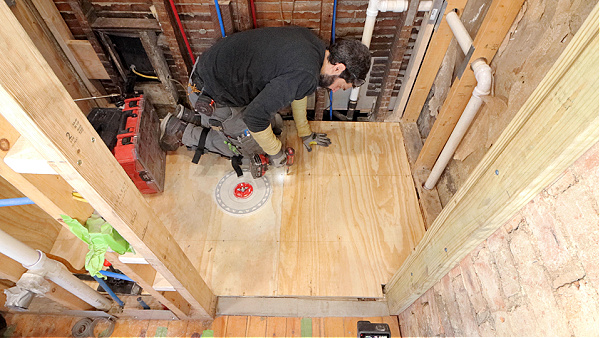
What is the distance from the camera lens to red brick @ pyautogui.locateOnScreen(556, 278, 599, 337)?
62cm

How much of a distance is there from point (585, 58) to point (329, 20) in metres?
1.58

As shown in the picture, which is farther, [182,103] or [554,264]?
[182,103]

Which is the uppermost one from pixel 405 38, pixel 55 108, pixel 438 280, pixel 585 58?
pixel 585 58

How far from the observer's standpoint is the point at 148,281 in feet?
4.36

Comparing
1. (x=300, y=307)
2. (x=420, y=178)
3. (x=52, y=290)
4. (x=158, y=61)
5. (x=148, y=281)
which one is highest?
(x=158, y=61)

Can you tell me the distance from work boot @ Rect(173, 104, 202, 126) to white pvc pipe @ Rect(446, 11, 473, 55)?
1829 mm

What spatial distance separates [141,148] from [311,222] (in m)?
1.23

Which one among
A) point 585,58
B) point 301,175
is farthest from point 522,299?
point 301,175

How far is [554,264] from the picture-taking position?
73cm

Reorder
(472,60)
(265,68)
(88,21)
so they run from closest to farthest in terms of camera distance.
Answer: (472,60) → (265,68) → (88,21)

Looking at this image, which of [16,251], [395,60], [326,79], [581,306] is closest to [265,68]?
[326,79]

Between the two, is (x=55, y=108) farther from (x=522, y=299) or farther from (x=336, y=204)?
(x=336, y=204)

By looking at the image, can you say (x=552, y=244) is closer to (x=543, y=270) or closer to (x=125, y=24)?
(x=543, y=270)

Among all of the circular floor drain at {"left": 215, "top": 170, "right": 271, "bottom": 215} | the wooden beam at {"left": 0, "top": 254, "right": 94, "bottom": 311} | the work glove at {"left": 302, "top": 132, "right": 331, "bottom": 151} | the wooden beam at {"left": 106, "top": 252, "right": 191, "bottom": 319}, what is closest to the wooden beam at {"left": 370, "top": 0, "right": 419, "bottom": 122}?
the work glove at {"left": 302, "top": 132, "right": 331, "bottom": 151}
